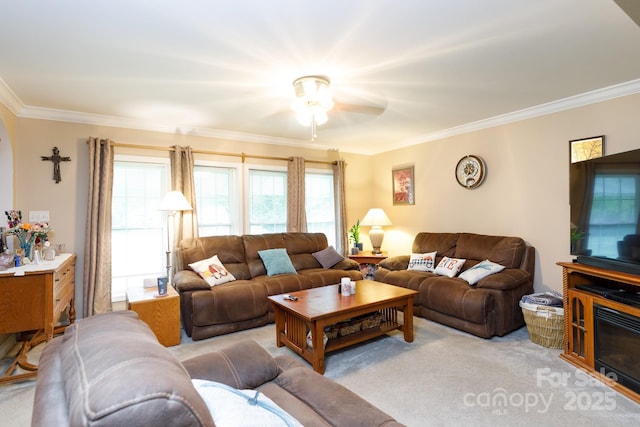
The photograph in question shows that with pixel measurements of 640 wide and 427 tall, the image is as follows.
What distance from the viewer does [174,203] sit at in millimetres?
3939

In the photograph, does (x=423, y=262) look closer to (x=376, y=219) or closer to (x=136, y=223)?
(x=376, y=219)

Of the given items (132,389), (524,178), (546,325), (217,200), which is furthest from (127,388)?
(524,178)

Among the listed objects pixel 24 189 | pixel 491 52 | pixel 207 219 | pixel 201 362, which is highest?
pixel 491 52

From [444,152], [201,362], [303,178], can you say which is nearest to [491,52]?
[444,152]

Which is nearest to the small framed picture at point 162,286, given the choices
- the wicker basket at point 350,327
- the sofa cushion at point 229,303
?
the sofa cushion at point 229,303

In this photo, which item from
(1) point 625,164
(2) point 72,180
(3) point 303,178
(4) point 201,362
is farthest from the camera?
(3) point 303,178

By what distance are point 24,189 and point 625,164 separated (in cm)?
566

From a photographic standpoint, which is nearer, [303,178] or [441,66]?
[441,66]

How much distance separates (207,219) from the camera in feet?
15.5

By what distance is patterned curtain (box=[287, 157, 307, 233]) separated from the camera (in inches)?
206

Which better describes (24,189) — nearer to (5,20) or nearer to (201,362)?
(5,20)

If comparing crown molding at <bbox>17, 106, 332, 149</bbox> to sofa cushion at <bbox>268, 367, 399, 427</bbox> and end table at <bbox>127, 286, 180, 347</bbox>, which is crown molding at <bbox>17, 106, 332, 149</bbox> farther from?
sofa cushion at <bbox>268, 367, 399, 427</bbox>

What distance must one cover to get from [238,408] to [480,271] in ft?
11.3

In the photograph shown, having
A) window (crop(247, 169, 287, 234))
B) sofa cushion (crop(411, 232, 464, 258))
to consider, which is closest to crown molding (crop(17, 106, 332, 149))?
window (crop(247, 169, 287, 234))
